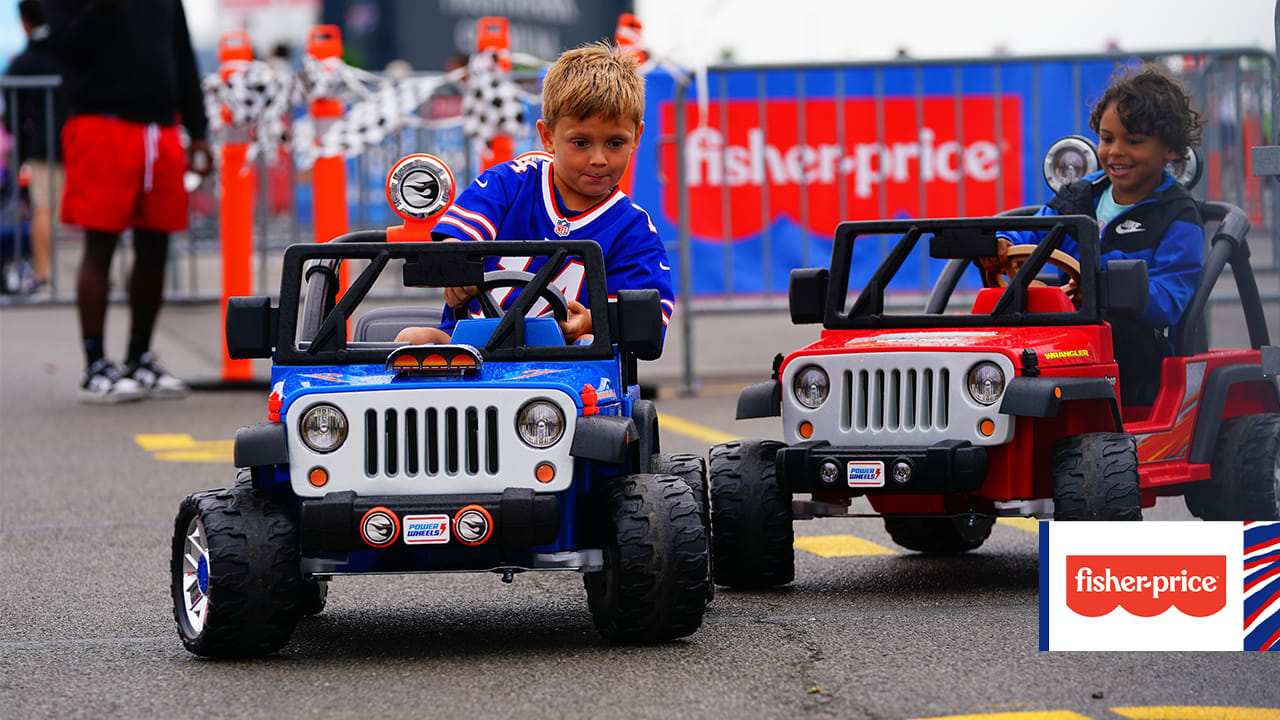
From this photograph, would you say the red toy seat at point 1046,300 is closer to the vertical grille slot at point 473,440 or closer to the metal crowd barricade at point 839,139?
the vertical grille slot at point 473,440

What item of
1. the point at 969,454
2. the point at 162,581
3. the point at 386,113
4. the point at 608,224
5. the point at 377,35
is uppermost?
the point at 377,35

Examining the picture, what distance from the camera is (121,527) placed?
7.01 meters

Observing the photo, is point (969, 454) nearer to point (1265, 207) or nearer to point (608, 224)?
point (608, 224)

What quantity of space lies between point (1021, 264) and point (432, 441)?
213 centimetres

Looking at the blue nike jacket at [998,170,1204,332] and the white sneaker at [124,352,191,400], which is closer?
the blue nike jacket at [998,170,1204,332]

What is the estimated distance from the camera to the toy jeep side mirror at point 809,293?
591 cm

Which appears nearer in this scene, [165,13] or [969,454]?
[969,454]

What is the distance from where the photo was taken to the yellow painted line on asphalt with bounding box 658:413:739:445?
9.15 metres

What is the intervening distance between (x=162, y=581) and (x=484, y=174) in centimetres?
156

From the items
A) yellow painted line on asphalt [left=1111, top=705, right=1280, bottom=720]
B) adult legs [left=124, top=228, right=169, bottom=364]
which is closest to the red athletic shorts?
adult legs [left=124, top=228, right=169, bottom=364]

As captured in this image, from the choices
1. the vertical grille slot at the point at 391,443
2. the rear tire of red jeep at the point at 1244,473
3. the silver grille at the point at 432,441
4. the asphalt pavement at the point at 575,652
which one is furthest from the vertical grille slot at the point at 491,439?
the rear tire of red jeep at the point at 1244,473

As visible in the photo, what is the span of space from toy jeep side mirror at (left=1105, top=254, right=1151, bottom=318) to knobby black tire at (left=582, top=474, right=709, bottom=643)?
1.51 meters

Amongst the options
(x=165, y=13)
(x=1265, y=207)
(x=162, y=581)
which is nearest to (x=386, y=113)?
(x=165, y=13)

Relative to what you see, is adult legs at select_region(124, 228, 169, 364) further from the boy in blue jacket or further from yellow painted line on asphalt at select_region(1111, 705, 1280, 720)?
yellow painted line on asphalt at select_region(1111, 705, 1280, 720)
